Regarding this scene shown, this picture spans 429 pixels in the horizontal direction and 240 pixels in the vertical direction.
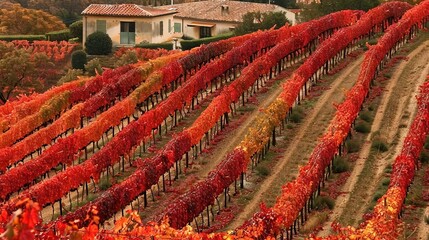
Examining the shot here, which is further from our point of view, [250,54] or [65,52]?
[65,52]

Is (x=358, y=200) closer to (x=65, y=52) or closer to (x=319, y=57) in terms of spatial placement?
(x=319, y=57)

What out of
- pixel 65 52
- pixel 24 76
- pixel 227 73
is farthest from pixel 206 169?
pixel 65 52

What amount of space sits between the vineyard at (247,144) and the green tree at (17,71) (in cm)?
638

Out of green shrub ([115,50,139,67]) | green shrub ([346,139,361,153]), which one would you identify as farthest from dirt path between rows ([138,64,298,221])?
green shrub ([115,50,139,67])

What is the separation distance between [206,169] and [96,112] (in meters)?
13.0

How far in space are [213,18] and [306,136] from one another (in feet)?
164

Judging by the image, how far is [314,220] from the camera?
29859 millimetres

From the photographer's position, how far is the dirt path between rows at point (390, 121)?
103 feet

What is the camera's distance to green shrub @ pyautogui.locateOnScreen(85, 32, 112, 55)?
71.3 m

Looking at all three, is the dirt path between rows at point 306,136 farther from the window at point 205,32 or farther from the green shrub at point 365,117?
the window at point 205,32

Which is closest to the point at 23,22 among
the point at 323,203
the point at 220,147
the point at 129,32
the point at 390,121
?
the point at 129,32

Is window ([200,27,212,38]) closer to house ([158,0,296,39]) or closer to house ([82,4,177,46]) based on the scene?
house ([158,0,296,39])

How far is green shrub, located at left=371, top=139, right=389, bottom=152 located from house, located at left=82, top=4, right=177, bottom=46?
41038mm

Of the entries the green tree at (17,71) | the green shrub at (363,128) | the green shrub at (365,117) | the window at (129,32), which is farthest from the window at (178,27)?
the green shrub at (363,128)
